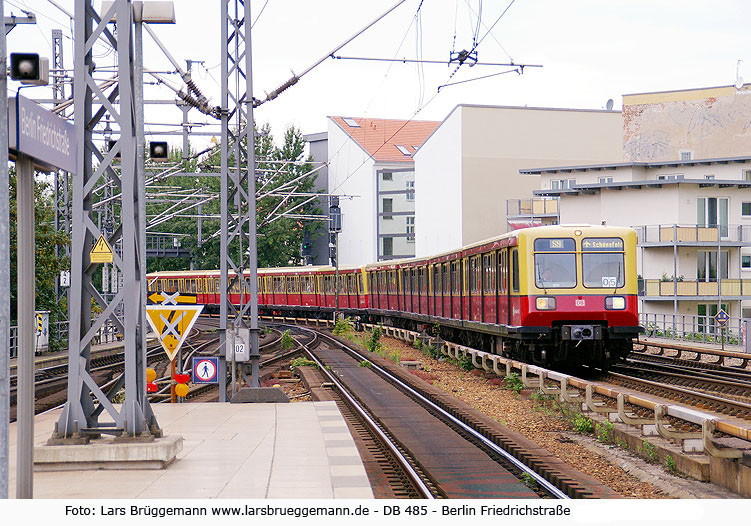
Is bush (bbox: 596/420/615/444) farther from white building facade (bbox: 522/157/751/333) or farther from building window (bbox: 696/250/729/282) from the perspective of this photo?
building window (bbox: 696/250/729/282)

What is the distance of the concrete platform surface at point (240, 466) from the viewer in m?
8.24

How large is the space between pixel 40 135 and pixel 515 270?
14534mm

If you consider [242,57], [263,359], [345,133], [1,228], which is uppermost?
[345,133]

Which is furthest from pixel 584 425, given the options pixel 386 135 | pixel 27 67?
pixel 386 135

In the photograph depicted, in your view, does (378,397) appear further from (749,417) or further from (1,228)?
(1,228)

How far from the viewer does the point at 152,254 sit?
62.5m

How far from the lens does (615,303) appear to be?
19234 mm

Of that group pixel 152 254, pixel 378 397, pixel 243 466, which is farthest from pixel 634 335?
pixel 152 254

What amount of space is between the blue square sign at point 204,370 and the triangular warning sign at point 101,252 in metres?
5.74

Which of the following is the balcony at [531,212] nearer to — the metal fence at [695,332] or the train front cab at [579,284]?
the metal fence at [695,332]

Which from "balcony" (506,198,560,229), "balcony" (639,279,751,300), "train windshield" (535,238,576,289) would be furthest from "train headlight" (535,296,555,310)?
"balcony" (506,198,560,229)

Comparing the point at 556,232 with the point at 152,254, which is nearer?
the point at 556,232

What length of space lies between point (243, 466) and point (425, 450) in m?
3.06

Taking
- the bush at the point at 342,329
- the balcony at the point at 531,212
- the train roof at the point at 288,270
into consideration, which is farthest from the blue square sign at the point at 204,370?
the balcony at the point at 531,212
